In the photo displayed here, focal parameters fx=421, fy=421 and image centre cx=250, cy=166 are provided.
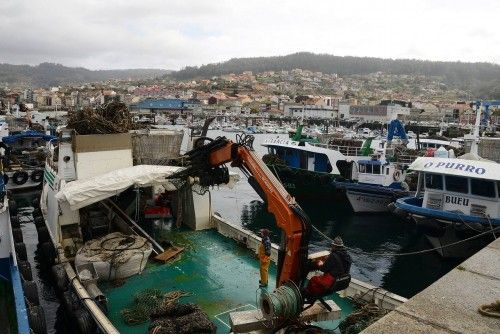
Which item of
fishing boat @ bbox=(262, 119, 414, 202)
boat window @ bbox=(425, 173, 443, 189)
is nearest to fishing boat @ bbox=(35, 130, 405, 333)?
boat window @ bbox=(425, 173, 443, 189)

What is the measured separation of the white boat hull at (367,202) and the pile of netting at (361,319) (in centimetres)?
1618

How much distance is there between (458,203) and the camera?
15219 mm

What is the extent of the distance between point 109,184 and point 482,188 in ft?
40.3

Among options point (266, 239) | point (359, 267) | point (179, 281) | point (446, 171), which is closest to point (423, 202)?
point (446, 171)

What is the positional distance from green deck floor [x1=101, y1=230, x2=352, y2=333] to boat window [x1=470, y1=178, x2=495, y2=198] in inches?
348

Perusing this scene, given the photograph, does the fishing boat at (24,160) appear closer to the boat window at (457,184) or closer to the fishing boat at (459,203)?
the fishing boat at (459,203)

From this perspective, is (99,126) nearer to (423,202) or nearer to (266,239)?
(266,239)

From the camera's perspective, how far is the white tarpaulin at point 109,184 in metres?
9.42

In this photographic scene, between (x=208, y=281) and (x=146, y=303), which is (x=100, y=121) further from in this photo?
(x=146, y=303)

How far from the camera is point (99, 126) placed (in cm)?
1154

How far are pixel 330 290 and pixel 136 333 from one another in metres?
3.59

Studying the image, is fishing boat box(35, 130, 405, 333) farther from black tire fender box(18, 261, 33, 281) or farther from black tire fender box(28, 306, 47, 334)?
black tire fender box(18, 261, 33, 281)

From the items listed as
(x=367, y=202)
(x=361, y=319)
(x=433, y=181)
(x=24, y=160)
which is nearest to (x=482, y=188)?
(x=433, y=181)

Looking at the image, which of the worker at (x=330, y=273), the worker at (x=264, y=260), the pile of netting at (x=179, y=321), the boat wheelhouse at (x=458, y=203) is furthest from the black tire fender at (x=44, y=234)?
the boat wheelhouse at (x=458, y=203)
